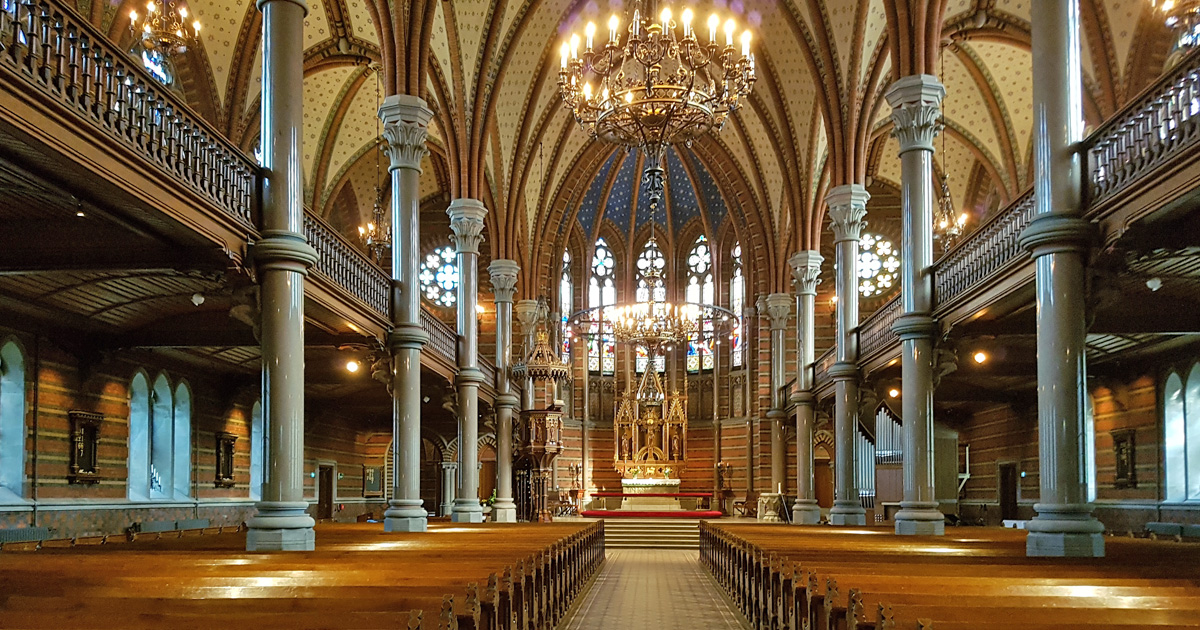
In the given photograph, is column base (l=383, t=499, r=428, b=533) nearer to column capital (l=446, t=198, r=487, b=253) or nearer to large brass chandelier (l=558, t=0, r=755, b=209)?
large brass chandelier (l=558, t=0, r=755, b=209)

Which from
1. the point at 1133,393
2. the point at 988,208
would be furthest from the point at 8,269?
the point at 988,208

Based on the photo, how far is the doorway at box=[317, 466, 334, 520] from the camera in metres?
34.9

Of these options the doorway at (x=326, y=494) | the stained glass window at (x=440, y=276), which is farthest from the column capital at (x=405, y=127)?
the stained glass window at (x=440, y=276)

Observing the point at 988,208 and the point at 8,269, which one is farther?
the point at 988,208

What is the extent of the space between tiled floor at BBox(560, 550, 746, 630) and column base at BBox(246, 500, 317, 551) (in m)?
3.50

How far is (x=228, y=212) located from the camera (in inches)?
503

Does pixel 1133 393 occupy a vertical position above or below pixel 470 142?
below

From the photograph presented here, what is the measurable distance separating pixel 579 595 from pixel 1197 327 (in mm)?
10668

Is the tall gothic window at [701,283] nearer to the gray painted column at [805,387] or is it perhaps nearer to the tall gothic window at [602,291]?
the tall gothic window at [602,291]

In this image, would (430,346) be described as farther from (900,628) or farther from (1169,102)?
(900,628)

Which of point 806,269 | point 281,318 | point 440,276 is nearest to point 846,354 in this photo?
point 806,269

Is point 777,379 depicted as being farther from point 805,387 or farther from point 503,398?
point 503,398

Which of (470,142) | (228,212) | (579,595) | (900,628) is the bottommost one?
(579,595)

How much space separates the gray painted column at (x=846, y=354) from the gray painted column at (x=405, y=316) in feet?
33.5
